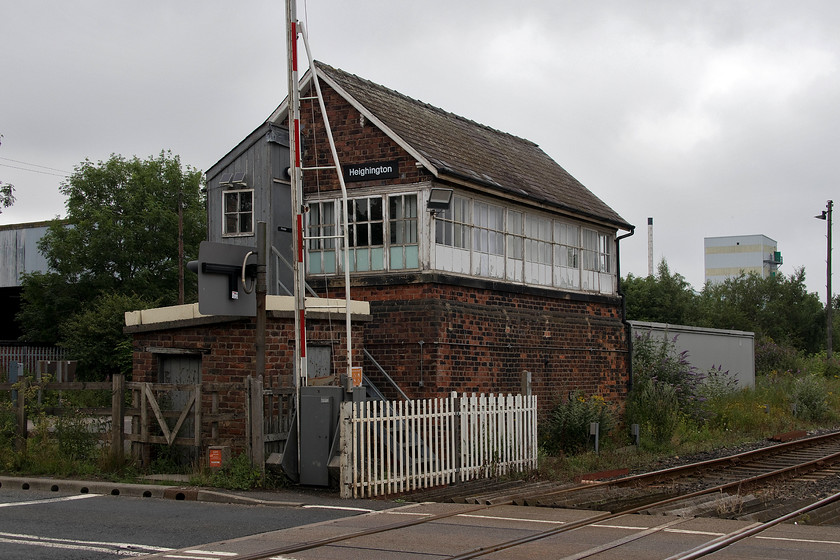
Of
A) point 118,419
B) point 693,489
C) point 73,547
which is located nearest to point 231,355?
point 118,419

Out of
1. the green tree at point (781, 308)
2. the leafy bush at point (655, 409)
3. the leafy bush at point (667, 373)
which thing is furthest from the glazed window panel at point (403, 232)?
the green tree at point (781, 308)

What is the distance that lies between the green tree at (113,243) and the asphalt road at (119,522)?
88.6ft

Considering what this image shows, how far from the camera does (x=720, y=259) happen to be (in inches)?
4380

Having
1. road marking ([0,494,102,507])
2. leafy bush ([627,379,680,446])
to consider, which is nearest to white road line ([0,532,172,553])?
A: road marking ([0,494,102,507])

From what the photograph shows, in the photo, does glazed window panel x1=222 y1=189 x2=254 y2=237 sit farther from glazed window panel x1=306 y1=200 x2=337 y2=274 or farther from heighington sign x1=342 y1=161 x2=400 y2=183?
heighington sign x1=342 y1=161 x2=400 y2=183

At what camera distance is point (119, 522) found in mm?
9680

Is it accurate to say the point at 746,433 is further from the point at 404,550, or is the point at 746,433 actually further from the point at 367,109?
the point at 404,550

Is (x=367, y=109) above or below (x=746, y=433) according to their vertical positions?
above

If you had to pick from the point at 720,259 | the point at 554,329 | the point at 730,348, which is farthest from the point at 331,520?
the point at 720,259

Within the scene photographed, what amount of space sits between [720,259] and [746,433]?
3651 inches

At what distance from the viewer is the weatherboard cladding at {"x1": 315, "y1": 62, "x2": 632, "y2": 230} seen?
1786cm

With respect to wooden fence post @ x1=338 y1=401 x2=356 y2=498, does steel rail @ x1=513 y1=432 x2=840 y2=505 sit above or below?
below

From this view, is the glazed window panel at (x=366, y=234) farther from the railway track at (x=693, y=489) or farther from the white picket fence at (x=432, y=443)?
the railway track at (x=693, y=489)

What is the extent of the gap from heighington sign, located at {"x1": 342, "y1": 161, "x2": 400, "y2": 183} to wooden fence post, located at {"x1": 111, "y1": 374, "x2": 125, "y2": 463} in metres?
6.33
